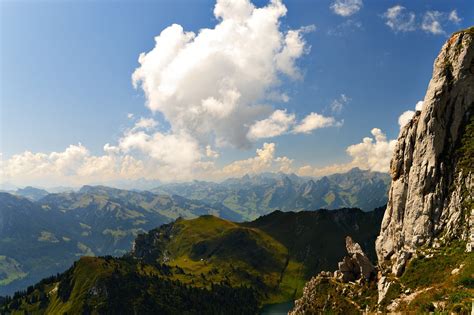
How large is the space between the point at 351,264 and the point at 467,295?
203 feet

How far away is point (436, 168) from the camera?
99.4 m

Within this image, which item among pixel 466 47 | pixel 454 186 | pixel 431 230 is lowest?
pixel 431 230

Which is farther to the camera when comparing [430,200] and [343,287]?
[343,287]

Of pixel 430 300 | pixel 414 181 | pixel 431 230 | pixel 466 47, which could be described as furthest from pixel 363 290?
pixel 466 47

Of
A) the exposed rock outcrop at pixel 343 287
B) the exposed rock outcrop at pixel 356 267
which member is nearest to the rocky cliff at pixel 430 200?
the exposed rock outcrop at pixel 343 287

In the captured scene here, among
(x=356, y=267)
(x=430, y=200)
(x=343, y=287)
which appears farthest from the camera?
(x=356, y=267)

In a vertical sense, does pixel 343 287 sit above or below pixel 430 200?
below

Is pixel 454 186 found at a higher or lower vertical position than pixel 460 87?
lower

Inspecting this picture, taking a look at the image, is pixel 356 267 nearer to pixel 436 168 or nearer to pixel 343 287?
pixel 343 287

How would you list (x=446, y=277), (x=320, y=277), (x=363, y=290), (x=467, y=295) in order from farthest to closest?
(x=320, y=277)
(x=363, y=290)
(x=446, y=277)
(x=467, y=295)

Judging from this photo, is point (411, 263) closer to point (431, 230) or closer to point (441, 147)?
point (431, 230)

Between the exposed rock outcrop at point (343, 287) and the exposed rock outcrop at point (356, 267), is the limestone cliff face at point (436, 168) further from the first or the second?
the exposed rock outcrop at point (343, 287)

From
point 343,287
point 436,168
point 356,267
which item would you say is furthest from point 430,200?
point 343,287

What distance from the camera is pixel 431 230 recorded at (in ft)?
316
